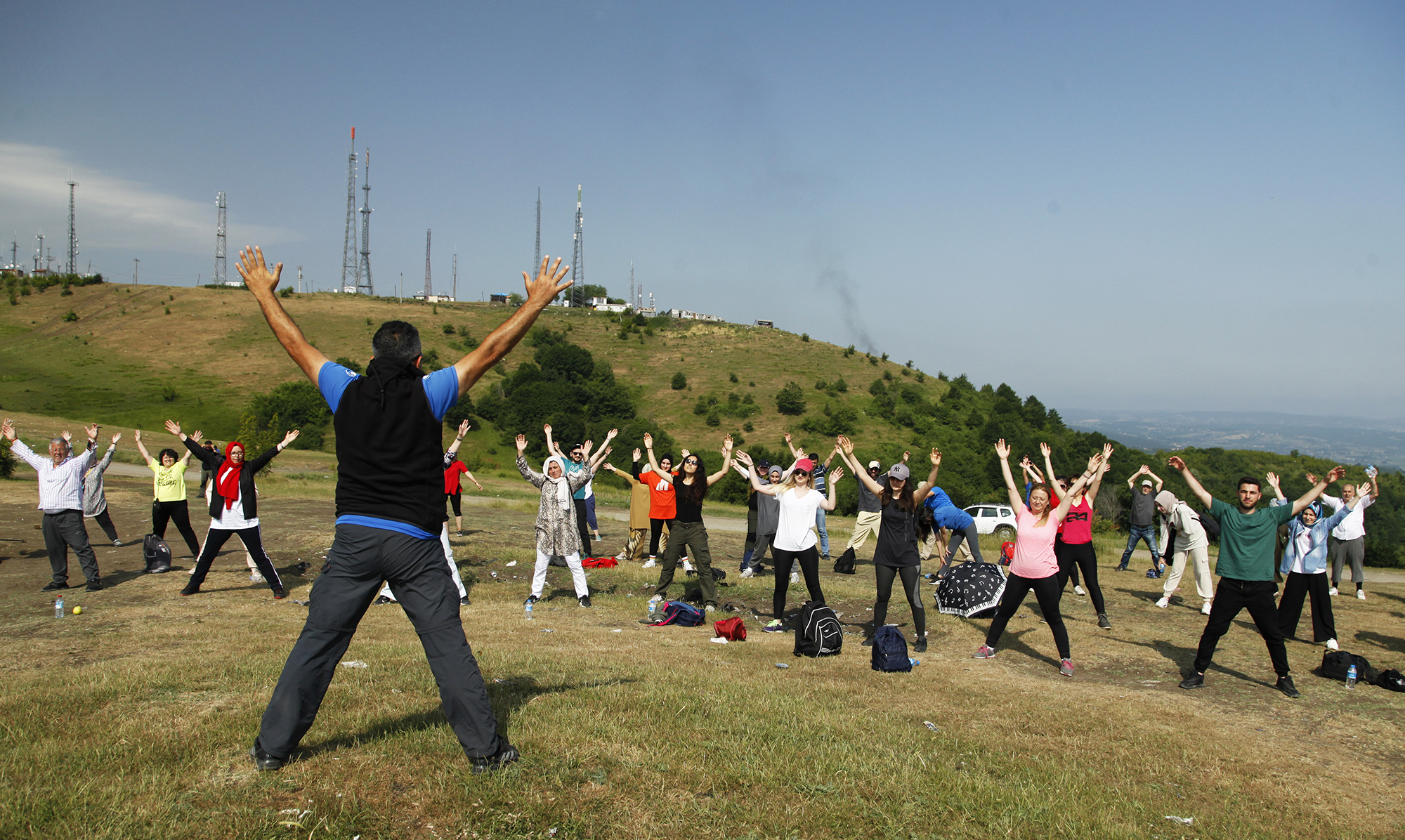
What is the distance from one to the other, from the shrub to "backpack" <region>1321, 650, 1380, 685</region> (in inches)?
2506

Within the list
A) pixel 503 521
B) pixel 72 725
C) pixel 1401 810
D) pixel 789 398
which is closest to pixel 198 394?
pixel 789 398

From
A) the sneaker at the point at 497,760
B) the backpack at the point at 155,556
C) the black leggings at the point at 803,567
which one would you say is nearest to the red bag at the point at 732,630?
the black leggings at the point at 803,567

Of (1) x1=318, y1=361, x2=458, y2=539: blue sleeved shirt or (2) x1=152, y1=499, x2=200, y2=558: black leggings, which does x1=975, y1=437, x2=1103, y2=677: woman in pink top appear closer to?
(1) x1=318, y1=361, x2=458, y2=539: blue sleeved shirt

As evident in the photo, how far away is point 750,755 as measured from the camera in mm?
4578

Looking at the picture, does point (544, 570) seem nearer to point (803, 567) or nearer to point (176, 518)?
point (803, 567)

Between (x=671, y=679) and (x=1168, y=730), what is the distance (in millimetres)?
3848

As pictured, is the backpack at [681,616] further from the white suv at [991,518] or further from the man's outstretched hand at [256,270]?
the white suv at [991,518]

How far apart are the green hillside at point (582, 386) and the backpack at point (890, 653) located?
1387 inches

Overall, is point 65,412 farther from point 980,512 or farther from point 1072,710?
point 1072,710

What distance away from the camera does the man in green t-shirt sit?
7.46m

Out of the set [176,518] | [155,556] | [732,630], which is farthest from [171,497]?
[732,630]

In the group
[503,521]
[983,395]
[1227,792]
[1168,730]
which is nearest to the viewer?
[1227,792]

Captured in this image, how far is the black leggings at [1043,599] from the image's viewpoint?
8.24 metres

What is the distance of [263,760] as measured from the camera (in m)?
3.85
